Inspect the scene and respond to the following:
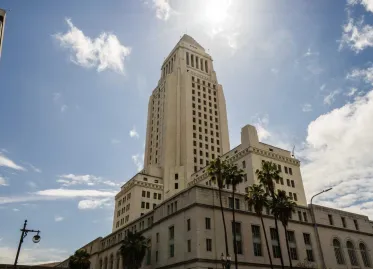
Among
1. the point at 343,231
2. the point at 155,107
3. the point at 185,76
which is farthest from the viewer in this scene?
the point at 155,107

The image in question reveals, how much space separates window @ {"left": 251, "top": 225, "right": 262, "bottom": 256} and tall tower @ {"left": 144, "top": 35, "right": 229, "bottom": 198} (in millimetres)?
42791

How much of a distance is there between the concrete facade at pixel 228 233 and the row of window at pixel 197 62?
244 feet

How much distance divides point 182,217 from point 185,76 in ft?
238

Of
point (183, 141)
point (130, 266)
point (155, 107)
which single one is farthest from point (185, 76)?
point (130, 266)

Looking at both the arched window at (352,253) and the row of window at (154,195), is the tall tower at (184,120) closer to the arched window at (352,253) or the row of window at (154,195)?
the row of window at (154,195)

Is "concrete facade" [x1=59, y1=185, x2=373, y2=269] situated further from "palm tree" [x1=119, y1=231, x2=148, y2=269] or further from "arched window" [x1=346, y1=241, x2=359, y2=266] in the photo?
"palm tree" [x1=119, y1=231, x2=148, y2=269]

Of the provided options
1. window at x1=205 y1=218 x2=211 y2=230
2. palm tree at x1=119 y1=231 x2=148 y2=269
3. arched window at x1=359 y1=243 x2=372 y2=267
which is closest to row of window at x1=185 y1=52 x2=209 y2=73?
arched window at x1=359 y1=243 x2=372 y2=267

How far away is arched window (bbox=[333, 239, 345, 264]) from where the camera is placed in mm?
61094

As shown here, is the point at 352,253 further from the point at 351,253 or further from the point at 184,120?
the point at 184,120

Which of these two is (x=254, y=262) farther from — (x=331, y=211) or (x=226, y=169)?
(x=331, y=211)

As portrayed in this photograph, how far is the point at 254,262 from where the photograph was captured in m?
49.3

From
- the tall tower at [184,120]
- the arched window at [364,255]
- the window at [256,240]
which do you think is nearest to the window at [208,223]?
the window at [256,240]

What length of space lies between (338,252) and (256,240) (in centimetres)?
2173

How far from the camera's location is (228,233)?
49438 millimetres
